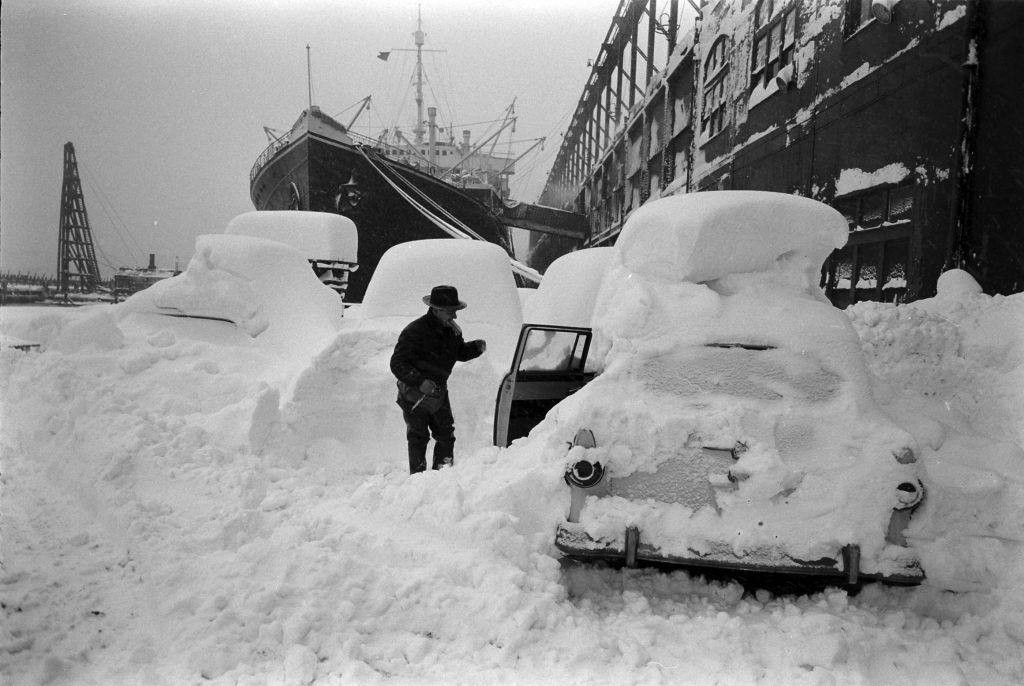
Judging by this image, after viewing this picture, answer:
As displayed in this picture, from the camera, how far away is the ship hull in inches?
413

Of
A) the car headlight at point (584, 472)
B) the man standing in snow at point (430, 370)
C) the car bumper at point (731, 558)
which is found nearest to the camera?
the car bumper at point (731, 558)

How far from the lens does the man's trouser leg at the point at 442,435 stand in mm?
4629

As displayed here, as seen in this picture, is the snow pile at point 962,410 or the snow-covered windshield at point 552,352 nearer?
the snow pile at point 962,410

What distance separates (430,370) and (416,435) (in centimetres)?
53

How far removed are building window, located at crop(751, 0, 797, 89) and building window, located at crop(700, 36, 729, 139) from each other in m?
0.53

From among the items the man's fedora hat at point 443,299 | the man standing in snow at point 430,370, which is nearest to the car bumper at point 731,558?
the man standing in snow at point 430,370

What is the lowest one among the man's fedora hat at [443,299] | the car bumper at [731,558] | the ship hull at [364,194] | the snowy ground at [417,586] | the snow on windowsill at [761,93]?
the snowy ground at [417,586]

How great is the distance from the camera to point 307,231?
30.1ft

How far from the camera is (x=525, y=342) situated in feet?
13.4

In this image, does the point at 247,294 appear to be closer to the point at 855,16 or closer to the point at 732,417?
the point at 732,417

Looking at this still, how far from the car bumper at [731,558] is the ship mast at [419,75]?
376 cm

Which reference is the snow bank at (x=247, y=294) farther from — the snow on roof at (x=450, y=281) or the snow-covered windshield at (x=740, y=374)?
the snow-covered windshield at (x=740, y=374)

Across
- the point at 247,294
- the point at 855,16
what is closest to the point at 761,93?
the point at 855,16

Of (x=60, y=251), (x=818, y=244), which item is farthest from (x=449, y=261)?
(x=818, y=244)
